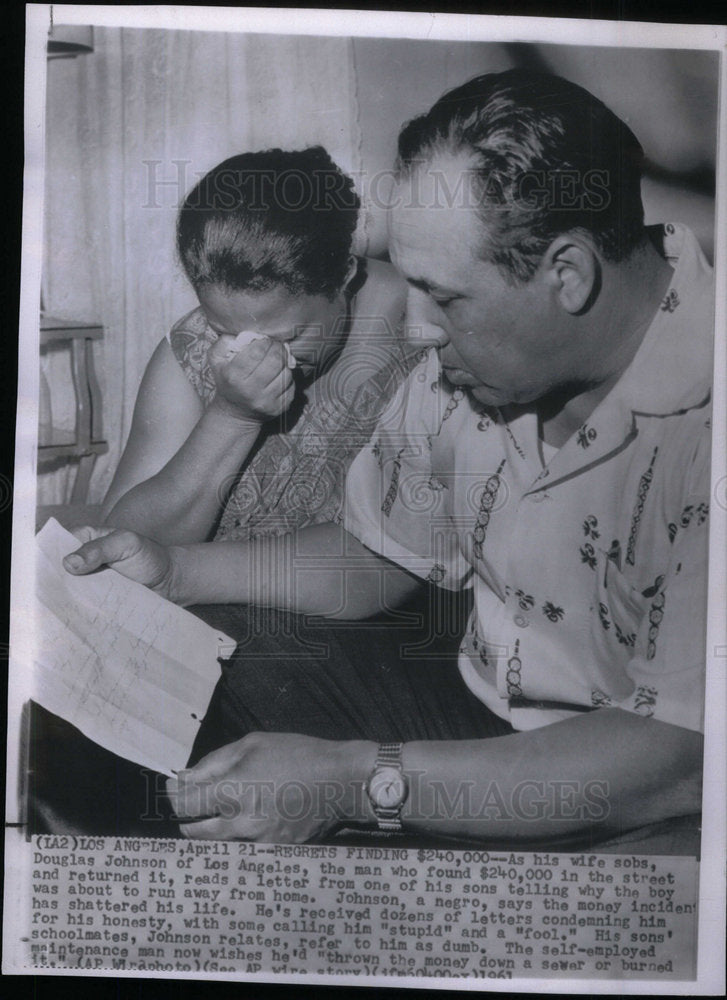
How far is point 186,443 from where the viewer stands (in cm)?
195

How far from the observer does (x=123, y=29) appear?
1.96 meters

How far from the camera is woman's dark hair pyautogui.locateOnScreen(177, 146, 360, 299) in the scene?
192 centimetres

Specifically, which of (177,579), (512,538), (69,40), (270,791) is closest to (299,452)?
(177,579)

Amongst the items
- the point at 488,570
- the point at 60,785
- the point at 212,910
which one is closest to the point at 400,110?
the point at 488,570

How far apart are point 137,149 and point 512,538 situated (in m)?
1.03

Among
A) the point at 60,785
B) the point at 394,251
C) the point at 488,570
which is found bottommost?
the point at 60,785

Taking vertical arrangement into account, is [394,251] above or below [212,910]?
above

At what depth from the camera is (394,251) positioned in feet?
6.30

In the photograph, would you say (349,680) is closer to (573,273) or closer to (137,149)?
(573,273)

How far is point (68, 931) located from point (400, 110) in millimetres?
1683

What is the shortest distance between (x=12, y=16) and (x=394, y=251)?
0.87 m

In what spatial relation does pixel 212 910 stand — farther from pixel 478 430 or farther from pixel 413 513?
Result: pixel 478 430

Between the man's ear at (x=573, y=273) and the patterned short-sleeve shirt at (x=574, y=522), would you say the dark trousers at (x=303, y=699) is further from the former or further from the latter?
the man's ear at (x=573, y=273)

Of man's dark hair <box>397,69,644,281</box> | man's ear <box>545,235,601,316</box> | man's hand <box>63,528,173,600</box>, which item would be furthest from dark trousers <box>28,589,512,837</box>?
man's dark hair <box>397,69,644,281</box>
